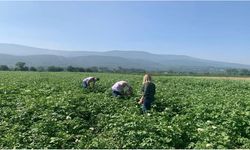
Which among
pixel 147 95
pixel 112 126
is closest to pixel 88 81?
pixel 147 95

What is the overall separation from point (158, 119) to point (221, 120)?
1.73 m

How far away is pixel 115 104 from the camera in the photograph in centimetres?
1245

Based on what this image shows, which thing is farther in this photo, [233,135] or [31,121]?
[31,121]

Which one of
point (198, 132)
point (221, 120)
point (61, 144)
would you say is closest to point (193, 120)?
point (221, 120)

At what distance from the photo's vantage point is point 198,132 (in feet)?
27.5

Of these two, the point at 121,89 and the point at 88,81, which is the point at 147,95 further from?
the point at 88,81

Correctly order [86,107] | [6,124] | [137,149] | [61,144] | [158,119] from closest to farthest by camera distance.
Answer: [137,149]
[61,144]
[6,124]
[158,119]
[86,107]

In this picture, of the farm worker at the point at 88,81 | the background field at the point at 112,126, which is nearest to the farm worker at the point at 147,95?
the background field at the point at 112,126

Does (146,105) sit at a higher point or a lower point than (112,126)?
higher

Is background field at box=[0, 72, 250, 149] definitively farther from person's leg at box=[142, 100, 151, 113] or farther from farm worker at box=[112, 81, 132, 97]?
farm worker at box=[112, 81, 132, 97]

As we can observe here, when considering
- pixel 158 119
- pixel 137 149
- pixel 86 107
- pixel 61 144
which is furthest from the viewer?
pixel 86 107

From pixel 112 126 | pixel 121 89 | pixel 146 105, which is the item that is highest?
pixel 121 89

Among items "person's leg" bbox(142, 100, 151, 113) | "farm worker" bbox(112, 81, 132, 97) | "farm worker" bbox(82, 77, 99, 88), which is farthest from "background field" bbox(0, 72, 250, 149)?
"farm worker" bbox(82, 77, 99, 88)

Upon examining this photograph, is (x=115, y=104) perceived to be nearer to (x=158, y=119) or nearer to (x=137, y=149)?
(x=158, y=119)
